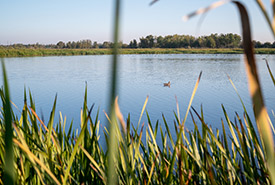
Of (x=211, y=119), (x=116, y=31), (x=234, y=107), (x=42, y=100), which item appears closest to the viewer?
(x=116, y=31)

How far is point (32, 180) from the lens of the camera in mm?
909

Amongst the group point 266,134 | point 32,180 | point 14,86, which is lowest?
point 14,86

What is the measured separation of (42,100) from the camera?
7305mm

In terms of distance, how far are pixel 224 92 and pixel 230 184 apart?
26.3ft

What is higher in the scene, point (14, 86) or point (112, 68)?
point (112, 68)

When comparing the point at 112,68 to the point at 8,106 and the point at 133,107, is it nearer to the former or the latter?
the point at 8,106

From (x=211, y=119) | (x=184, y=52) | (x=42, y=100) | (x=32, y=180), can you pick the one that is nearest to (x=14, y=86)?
(x=42, y=100)

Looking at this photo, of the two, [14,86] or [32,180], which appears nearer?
[32,180]

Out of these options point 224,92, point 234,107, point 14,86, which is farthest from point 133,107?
point 14,86

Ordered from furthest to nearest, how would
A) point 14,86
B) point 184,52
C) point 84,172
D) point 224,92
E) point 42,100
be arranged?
point 184,52 < point 14,86 < point 224,92 < point 42,100 < point 84,172

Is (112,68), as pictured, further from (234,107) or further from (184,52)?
(184,52)

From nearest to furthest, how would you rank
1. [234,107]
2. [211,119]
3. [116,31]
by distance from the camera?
[116,31]
[211,119]
[234,107]

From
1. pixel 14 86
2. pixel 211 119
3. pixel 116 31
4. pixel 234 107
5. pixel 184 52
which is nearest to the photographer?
pixel 116 31

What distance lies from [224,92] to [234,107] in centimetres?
212
